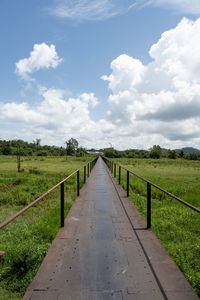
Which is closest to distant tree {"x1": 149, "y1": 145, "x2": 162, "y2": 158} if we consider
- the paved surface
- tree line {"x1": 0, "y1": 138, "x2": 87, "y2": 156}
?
tree line {"x1": 0, "y1": 138, "x2": 87, "y2": 156}

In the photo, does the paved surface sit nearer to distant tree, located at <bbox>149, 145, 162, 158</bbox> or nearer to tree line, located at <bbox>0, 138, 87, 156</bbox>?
tree line, located at <bbox>0, 138, 87, 156</bbox>

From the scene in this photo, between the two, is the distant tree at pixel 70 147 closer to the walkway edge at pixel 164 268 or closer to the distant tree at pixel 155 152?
the distant tree at pixel 155 152

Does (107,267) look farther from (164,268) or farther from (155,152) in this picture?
(155,152)

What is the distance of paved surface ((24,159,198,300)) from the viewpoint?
4.05 meters

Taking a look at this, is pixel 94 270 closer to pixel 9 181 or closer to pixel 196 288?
pixel 196 288

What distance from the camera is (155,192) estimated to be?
16.8 metres

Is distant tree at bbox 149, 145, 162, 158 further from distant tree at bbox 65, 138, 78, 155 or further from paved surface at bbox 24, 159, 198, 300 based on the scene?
paved surface at bbox 24, 159, 198, 300

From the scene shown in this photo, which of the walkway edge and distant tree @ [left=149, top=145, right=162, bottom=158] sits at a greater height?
distant tree @ [left=149, top=145, right=162, bottom=158]

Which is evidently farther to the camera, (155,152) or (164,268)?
(155,152)

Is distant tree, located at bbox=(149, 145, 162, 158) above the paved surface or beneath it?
above

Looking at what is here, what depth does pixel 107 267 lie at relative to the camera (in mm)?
4934

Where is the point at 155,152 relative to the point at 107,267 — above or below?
above

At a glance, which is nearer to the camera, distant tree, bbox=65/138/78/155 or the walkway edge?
the walkway edge

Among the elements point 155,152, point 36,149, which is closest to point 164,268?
point 155,152
